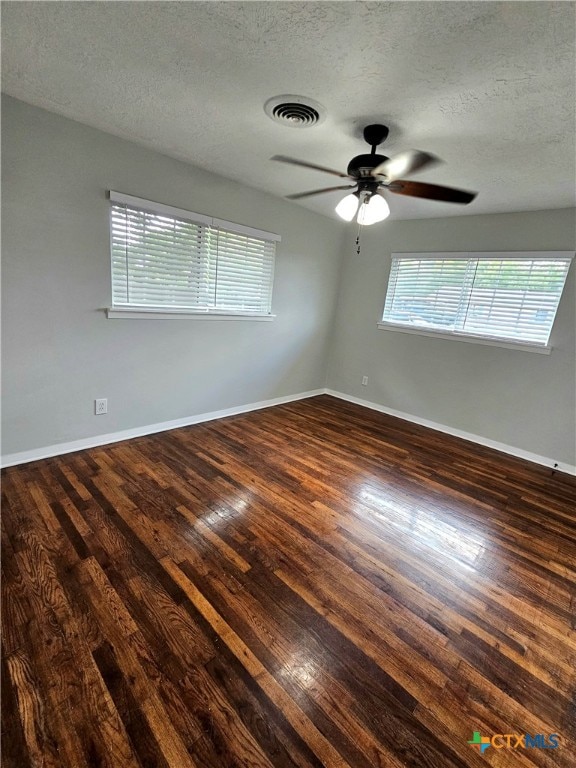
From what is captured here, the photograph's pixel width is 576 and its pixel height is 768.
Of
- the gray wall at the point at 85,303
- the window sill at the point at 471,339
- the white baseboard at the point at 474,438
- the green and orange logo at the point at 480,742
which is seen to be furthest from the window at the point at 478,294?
the green and orange logo at the point at 480,742

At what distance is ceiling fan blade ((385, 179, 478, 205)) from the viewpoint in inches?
72.5

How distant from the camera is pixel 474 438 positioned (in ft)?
12.2

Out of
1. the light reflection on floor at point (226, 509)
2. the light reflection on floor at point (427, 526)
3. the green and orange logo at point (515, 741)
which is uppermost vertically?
the light reflection on floor at point (427, 526)

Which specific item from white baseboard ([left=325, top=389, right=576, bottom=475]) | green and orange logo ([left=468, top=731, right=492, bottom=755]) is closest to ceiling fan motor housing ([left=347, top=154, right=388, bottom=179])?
green and orange logo ([left=468, top=731, right=492, bottom=755])

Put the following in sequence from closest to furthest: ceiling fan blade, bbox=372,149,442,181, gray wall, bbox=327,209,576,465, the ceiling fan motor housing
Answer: ceiling fan blade, bbox=372,149,442,181
the ceiling fan motor housing
gray wall, bbox=327,209,576,465

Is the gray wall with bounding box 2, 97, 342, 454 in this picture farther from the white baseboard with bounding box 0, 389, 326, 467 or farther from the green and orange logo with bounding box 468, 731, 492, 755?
the green and orange logo with bounding box 468, 731, 492, 755

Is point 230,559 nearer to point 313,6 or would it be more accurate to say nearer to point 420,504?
point 420,504

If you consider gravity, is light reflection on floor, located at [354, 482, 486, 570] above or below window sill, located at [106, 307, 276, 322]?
below

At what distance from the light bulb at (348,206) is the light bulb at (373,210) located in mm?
45

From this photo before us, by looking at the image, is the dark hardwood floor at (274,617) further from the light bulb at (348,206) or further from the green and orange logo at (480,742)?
the light bulb at (348,206)

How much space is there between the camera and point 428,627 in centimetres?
148

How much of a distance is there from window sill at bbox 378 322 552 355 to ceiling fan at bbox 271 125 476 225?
205cm

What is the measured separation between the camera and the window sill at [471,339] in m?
3.25

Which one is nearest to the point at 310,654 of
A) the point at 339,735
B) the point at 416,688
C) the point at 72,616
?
the point at 339,735
